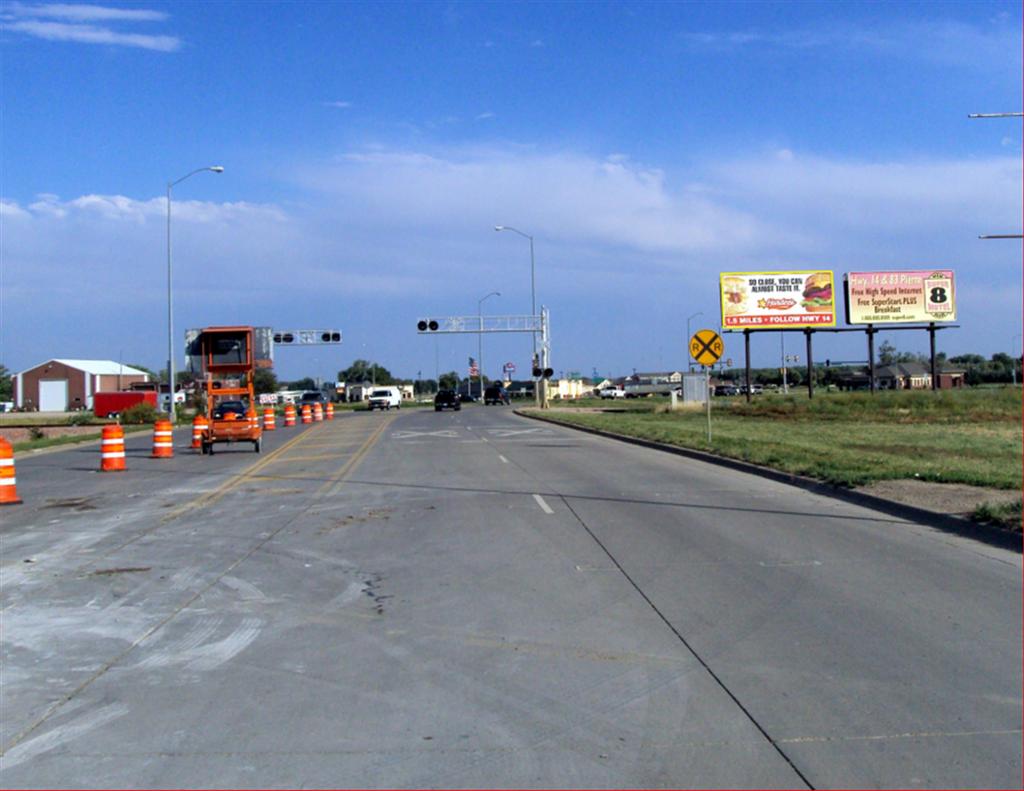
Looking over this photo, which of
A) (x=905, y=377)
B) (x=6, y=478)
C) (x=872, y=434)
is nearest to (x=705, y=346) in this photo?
(x=872, y=434)

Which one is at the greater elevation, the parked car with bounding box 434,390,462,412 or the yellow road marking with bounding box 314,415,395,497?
the parked car with bounding box 434,390,462,412

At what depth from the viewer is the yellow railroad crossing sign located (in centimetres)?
2936

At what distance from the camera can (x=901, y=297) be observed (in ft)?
217

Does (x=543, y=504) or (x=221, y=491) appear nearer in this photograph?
(x=543, y=504)

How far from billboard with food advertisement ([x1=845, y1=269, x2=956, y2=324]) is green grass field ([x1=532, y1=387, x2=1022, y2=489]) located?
36.8ft

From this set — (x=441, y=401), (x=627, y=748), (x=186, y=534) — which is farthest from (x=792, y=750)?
(x=441, y=401)

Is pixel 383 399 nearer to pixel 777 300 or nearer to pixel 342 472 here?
pixel 777 300

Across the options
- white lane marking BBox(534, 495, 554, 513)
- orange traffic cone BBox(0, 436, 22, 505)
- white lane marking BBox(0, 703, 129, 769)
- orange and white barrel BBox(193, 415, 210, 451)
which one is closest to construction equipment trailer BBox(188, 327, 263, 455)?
orange and white barrel BBox(193, 415, 210, 451)

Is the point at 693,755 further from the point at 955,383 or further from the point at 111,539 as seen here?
the point at 955,383

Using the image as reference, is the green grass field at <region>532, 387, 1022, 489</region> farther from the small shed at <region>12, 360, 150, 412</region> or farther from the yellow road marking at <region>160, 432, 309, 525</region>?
the small shed at <region>12, 360, 150, 412</region>

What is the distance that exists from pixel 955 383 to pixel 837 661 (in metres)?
78.0

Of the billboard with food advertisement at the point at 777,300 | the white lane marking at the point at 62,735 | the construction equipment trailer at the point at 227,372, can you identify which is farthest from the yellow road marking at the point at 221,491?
the billboard with food advertisement at the point at 777,300

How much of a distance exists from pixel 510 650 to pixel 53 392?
122995mm

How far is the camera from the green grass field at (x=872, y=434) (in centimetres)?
1944
